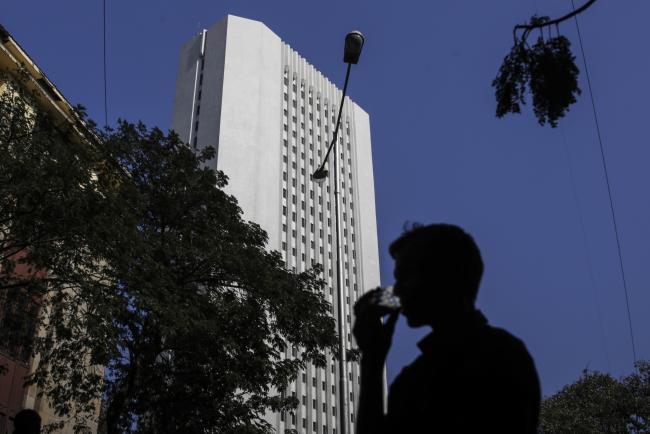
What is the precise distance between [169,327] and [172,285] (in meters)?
1.09

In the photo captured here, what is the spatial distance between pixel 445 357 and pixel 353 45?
13220 millimetres

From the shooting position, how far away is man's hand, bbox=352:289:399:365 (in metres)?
1.79

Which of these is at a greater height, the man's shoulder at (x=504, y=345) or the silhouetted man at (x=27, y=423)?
the silhouetted man at (x=27, y=423)

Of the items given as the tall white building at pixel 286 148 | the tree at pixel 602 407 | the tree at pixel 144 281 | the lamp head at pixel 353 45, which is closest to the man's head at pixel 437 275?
the tree at pixel 144 281

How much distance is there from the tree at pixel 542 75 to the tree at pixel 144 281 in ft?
27.3

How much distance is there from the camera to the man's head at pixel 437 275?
6.14ft

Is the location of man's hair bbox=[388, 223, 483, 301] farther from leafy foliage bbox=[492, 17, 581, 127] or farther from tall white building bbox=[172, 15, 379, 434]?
tall white building bbox=[172, 15, 379, 434]

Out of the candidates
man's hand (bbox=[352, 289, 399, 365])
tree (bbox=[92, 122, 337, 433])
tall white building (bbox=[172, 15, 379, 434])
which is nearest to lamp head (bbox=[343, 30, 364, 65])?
tree (bbox=[92, 122, 337, 433])

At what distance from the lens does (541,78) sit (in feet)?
15.5

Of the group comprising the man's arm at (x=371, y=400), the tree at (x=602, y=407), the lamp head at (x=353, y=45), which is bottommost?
the man's arm at (x=371, y=400)

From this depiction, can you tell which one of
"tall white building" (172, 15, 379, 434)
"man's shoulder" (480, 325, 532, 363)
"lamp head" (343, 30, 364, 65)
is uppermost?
"tall white building" (172, 15, 379, 434)

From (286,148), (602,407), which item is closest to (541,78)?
(602,407)

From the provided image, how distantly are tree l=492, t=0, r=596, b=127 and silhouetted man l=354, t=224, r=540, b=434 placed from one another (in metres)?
3.01

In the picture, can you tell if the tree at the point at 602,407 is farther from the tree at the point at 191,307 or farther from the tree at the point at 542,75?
the tree at the point at 542,75
